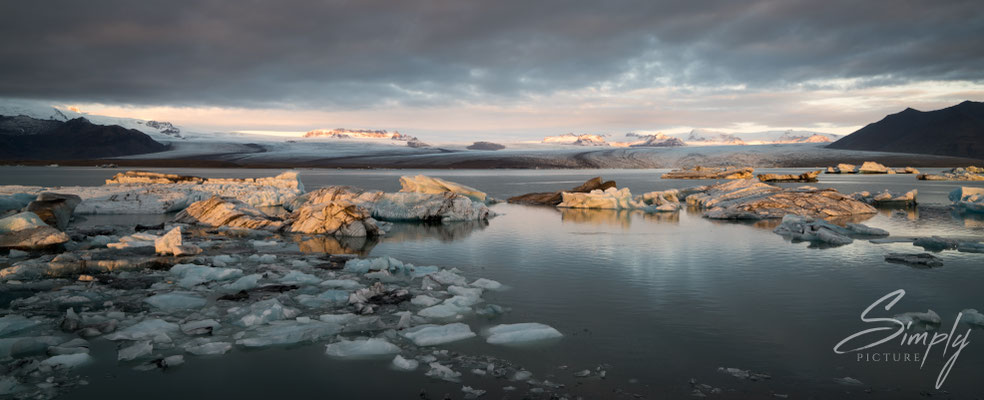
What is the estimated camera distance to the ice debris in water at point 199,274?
25.0ft

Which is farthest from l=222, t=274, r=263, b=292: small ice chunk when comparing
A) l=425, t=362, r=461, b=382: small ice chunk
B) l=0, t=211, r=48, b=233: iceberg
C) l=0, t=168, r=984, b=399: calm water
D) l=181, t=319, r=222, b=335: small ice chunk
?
l=0, t=211, r=48, b=233: iceberg

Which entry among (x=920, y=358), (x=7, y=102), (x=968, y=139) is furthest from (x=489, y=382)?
(x=7, y=102)

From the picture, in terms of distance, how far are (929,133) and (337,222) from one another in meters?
201

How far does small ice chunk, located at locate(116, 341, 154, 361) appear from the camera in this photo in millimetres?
4742

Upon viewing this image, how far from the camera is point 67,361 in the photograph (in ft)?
15.1

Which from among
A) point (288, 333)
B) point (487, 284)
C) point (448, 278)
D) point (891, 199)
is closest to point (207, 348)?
point (288, 333)

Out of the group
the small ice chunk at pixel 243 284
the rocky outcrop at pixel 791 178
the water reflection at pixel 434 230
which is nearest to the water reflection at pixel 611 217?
the water reflection at pixel 434 230

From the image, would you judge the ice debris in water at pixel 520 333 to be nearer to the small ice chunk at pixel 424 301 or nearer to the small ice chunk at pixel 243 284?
the small ice chunk at pixel 424 301

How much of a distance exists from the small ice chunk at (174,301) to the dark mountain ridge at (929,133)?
183928 mm

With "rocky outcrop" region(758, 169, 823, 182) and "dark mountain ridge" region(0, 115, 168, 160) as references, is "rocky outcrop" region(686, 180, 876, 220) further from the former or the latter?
"dark mountain ridge" region(0, 115, 168, 160)

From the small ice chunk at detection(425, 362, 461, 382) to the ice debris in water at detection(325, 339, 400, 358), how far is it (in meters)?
0.59

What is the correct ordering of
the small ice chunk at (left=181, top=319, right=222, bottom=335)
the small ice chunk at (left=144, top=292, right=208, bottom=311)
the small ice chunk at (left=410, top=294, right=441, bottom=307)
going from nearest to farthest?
1. the small ice chunk at (left=181, top=319, right=222, bottom=335)
2. the small ice chunk at (left=144, top=292, right=208, bottom=311)
3. the small ice chunk at (left=410, top=294, right=441, bottom=307)

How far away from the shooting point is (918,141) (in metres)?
161

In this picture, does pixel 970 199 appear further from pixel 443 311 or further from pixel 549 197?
pixel 443 311
